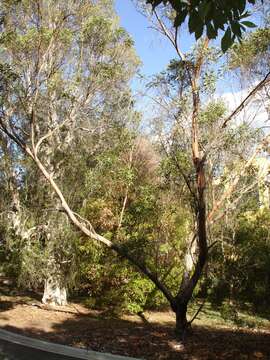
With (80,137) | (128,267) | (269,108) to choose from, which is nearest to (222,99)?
(269,108)

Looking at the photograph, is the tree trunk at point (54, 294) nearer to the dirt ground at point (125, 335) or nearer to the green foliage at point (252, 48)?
the dirt ground at point (125, 335)

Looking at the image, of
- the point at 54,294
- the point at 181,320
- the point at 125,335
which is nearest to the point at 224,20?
the point at 181,320

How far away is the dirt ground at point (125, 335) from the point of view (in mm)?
8250

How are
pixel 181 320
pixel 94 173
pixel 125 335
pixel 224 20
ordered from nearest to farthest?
1. pixel 224 20
2. pixel 181 320
3. pixel 125 335
4. pixel 94 173

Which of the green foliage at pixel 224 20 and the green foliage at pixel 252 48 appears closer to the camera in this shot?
the green foliage at pixel 224 20

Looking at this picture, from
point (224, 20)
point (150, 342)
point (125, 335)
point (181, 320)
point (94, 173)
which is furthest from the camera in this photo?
point (94, 173)

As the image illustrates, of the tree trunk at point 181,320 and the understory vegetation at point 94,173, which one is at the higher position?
the understory vegetation at point 94,173

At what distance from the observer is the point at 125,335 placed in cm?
1004

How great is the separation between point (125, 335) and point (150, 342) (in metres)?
1.05

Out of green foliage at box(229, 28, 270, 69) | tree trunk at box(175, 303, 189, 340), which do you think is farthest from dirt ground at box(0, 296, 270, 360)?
green foliage at box(229, 28, 270, 69)

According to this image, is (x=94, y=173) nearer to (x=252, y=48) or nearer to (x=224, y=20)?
(x=252, y=48)

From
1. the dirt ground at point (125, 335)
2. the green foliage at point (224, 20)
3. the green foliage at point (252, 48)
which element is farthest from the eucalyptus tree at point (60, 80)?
the green foliage at point (224, 20)

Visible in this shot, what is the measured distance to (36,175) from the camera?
46.5ft

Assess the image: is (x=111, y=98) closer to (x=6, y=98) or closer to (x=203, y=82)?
(x=6, y=98)
